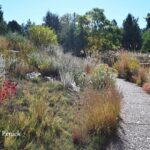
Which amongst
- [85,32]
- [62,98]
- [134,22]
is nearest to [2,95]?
[62,98]

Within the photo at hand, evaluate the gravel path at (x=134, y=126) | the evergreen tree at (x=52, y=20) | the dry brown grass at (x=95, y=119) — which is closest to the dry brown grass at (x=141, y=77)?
the gravel path at (x=134, y=126)

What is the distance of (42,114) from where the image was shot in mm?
5703

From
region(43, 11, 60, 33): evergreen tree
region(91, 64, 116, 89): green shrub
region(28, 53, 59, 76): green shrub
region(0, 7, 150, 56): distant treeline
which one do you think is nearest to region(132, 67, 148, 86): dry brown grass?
region(91, 64, 116, 89): green shrub

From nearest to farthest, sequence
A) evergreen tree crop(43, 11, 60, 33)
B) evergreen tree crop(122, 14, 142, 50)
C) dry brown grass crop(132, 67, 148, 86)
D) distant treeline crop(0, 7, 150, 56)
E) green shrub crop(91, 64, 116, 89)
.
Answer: green shrub crop(91, 64, 116, 89)
dry brown grass crop(132, 67, 148, 86)
distant treeline crop(0, 7, 150, 56)
evergreen tree crop(122, 14, 142, 50)
evergreen tree crop(43, 11, 60, 33)

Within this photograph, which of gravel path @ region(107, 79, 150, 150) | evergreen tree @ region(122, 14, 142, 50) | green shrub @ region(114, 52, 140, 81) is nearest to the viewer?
gravel path @ region(107, 79, 150, 150)

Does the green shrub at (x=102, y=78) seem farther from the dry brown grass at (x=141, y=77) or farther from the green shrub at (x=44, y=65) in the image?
the dry brown grass at (x=141, y=77)

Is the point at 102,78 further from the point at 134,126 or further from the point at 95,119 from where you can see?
the point at 95,119

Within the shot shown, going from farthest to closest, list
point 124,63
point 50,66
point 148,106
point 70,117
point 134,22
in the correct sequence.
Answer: point 134,22
point 124,63
point 50,66
point 148,106
point 70,117

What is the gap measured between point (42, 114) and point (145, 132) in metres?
1.76

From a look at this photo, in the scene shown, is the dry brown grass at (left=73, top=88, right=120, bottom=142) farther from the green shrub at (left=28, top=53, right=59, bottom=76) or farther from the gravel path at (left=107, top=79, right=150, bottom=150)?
the green shrub at (left=28, top=53, right=59, bottom=76)

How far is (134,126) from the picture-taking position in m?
6.35

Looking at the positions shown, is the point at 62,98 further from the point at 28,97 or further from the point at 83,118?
the point at 83,118

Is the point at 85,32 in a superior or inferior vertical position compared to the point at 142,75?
superior

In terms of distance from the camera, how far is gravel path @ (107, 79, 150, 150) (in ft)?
17.6
